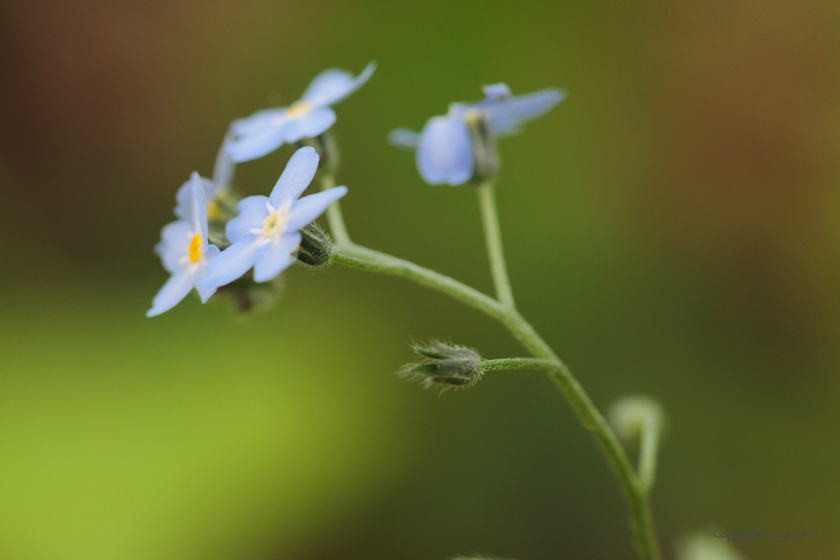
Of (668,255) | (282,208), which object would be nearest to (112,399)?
(282,208)

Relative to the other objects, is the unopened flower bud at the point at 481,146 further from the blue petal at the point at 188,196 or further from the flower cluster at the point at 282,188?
the blue petal at the point at 188,196

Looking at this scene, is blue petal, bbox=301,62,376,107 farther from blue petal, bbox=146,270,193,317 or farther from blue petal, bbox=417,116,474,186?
blue petal, bbox=146,270,193,317

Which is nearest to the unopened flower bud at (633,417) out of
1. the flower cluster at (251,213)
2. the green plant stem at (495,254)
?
the green plant stem at (495,254)

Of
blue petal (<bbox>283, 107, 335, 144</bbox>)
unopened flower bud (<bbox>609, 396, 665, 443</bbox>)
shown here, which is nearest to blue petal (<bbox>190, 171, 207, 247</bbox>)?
blue petal (<bbox>283, 107, 335, 144</bbox>)

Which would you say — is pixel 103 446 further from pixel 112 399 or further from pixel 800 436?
pixel 800 436

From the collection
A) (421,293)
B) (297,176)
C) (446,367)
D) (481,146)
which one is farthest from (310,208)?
(421,293)

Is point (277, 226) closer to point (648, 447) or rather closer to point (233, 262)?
point (233, 262)

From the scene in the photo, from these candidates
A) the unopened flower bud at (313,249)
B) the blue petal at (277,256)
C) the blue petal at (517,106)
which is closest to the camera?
the blue petal at (277,256)
